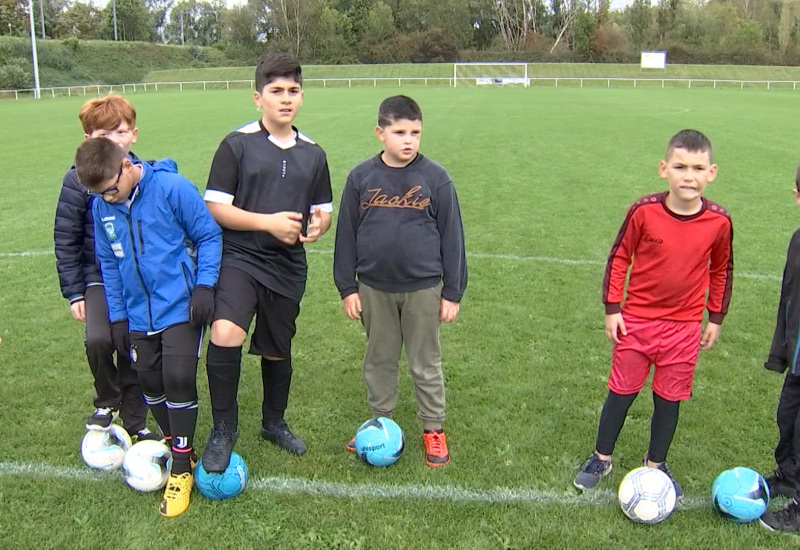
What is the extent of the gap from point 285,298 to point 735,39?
82.3 meters

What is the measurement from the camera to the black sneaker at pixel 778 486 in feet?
10.7

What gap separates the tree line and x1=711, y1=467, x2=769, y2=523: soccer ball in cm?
6766

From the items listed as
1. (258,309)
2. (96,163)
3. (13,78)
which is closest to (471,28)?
(13,78)

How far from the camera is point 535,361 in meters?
4.84

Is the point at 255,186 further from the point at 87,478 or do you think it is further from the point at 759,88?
the point at 759,88

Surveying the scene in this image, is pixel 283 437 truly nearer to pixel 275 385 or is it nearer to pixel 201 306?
pixel 275 385

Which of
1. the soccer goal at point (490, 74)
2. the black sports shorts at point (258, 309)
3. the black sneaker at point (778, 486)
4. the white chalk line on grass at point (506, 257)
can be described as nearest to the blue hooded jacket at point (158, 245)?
the black sports shorts at point (258, 309)

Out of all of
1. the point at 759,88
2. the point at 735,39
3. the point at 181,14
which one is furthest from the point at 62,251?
the point at 181,14

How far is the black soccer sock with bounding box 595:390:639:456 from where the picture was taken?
129 inches

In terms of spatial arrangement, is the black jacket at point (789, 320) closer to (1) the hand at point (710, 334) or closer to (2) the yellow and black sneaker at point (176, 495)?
(1) the hand at point (710, 334)

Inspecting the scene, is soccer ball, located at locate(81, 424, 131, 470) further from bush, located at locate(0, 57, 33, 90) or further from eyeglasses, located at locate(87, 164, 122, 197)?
bush, located at locate(0, 57, 33, 90)

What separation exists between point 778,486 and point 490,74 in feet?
191

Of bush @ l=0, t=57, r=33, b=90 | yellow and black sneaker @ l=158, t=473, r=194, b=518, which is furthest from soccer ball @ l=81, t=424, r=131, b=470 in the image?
bush @ l=0, t=57, r=33, b=90

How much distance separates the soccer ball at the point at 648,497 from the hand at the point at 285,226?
200 centimetres
